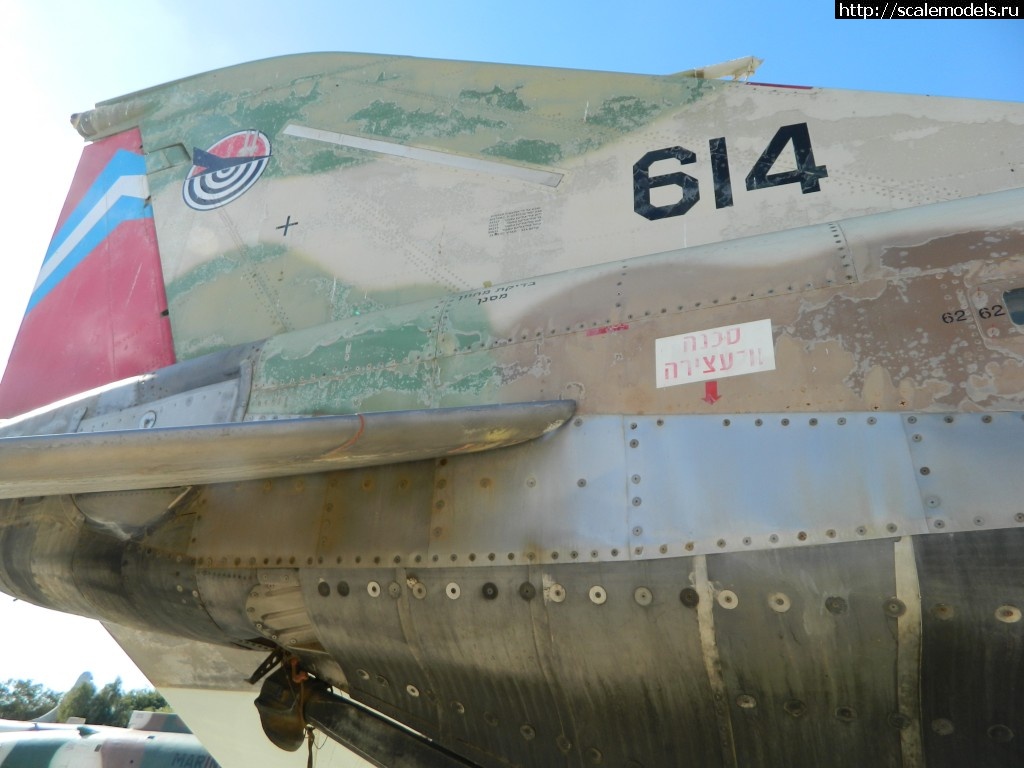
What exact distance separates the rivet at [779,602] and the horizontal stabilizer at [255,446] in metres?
1.06

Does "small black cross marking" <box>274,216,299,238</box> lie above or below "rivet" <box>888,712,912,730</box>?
above

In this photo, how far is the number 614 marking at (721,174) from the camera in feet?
12.3

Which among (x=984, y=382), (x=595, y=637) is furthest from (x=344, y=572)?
(x=984, y=382)

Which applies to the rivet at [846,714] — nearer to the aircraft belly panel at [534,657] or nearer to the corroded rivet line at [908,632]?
the corroded rivet line at [908,632]

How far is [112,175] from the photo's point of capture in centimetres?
604

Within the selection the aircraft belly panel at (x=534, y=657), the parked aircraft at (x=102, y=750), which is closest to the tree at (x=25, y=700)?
the parked aircraft at (x=102, y=750)

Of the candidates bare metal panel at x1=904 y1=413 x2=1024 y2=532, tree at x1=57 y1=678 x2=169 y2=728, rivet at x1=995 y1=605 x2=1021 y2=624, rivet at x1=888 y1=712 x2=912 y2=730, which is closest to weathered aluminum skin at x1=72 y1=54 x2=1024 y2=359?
bare metal panel at x1=904 y1=413 x2=1024 y2=532

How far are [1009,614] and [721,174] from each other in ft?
7.47

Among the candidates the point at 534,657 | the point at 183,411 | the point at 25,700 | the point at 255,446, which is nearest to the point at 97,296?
the point at 183,411

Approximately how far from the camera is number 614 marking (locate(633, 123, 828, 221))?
3764 millimetres

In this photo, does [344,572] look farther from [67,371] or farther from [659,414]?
[67,371]

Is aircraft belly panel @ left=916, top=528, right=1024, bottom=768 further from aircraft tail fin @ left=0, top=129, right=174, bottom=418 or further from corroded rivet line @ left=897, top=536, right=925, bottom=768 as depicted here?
aircraft tail fin @ left=0, top=129, right=174, bottom=418

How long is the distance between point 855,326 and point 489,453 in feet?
4.93

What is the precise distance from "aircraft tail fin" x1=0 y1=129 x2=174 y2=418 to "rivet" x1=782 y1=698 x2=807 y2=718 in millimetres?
3945
